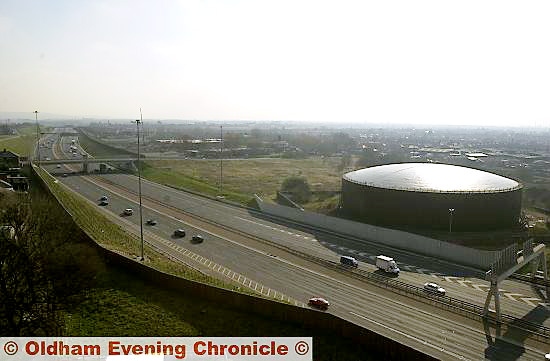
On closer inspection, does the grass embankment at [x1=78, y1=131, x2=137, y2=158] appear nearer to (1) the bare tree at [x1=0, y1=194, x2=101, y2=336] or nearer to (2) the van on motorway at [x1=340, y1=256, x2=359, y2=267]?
(2) the van on motorway at [x1=340, y1=256, x2=359, y2=267]

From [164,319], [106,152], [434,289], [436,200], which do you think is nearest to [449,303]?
[434,289]

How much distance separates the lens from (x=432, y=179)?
205 ft

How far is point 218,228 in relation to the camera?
59.3 metres

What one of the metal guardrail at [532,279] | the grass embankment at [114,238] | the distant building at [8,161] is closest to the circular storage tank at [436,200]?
the metal guardrail at [532,279]

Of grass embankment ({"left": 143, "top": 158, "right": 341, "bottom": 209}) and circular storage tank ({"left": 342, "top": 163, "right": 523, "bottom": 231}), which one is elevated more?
circular storage tank ({"left": 342, "top": 163, "right": 523, "bottom": 231})

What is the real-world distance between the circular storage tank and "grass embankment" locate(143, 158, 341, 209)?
13.3 m

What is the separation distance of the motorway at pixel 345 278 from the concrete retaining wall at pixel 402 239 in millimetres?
1644

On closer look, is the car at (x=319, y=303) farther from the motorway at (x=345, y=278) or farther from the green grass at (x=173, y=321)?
the green grass at (x=173, y=321)

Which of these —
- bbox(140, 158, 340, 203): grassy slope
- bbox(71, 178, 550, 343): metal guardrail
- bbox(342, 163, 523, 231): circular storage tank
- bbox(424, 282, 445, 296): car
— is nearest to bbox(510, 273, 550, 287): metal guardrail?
bbox(71, 178, 550, 343): metal guardrail

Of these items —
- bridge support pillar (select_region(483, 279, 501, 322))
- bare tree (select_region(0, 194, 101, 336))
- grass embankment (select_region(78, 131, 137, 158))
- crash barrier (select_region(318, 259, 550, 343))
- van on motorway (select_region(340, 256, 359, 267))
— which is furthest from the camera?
grass embankment (select_region(78, 131, 137, 158))

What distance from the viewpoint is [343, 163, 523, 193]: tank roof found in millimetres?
59031

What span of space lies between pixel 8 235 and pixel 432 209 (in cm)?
4679

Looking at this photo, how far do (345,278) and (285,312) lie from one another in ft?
54.7

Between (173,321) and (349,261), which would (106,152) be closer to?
(349,261)
